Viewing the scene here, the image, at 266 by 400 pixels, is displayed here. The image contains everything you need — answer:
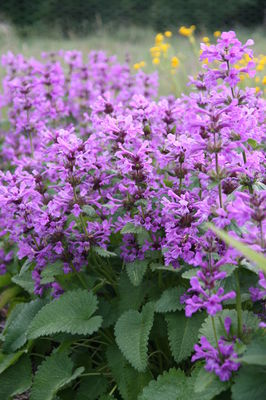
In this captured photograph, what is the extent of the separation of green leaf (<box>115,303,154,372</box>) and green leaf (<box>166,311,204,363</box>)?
3.2 inches

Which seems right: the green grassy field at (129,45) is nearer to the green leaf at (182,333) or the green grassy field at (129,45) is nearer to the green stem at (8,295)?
the green stem at (8,295)

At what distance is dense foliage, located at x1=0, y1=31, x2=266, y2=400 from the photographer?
150 cm

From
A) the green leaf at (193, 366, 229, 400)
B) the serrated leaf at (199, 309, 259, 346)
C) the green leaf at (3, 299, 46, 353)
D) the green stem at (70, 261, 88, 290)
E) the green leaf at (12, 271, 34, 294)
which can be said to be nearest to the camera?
the green leaf at (193, 366, 229, 400)

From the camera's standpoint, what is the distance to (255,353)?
4.54 feet

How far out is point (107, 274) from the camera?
2.25 m

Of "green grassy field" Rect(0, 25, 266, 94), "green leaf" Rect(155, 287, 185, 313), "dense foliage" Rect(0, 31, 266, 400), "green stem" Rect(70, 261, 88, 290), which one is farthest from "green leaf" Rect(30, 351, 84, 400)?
"green grassy field" Rect(0, 25, 266, 94)

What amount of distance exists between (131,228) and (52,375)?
648mm

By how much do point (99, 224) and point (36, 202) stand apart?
0.27 m

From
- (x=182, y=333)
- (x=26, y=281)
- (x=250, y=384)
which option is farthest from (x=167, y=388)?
(x=26, y=281)

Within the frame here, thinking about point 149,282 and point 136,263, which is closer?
point 136,263

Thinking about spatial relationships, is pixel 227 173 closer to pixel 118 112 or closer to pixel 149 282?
pixel 149 282

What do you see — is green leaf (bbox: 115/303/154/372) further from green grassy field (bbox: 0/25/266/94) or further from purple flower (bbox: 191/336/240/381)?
green grassy field (bbox: 0/25/266/94)

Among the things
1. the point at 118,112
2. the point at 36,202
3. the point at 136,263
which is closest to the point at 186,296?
the point at 136,263

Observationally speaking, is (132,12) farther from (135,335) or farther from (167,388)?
(167,388)
